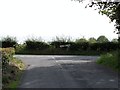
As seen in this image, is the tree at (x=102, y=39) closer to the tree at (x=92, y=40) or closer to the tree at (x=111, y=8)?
the tree at (x=92, y=40)

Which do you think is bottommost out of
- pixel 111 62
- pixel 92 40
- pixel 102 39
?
pixel 111 62

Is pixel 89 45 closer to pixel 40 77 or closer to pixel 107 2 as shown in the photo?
pixel 107 2

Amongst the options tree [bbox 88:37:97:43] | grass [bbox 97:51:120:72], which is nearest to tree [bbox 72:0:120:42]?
grass [bbox 97:51:120:72]

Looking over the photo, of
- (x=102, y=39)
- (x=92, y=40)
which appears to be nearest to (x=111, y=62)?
(x=92, y=40)

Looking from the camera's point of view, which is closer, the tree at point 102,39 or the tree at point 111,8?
the tree at point 111,8

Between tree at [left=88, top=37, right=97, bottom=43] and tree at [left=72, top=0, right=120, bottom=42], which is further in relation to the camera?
tree at [left=88, top=37, right=97, bottom=43]

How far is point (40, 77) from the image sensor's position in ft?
59.4

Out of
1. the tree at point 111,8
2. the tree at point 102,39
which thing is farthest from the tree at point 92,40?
the tree at point 111,8

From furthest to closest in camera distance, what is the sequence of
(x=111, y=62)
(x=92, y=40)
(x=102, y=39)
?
(x=102, y=39), (x=92, y=40), (x=111, y=62)

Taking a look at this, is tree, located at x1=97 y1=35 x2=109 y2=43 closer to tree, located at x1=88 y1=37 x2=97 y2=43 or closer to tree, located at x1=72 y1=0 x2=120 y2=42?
tree, located at x1=88 y1=37 x2=97 y2=43

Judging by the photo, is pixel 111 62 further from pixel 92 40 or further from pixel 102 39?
pixel 102 39

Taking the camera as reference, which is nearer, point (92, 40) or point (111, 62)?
point (111, 62)

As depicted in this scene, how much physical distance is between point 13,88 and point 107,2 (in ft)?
40.2

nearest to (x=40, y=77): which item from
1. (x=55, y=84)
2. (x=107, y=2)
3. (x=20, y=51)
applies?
(x=55, y=84)
